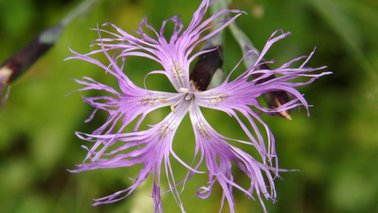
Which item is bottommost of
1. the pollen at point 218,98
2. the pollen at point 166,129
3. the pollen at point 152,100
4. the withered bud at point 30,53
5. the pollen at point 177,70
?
the pollen at point 166,129

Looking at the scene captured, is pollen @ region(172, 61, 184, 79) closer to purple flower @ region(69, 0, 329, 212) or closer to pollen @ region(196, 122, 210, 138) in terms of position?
purple flower @ region(69, 0, 329, 212)

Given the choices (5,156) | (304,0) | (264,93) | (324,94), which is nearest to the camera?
(264,93)

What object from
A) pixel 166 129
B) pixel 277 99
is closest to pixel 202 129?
pixel 166 129

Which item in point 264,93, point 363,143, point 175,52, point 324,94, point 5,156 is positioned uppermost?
point 175,52

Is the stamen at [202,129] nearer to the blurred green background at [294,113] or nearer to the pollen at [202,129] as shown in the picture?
the pollen at [202,129]

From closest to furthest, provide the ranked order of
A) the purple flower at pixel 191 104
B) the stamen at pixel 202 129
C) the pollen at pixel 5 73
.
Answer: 1. the purple flower at pixel 191 104
2. the stamen at pixel 202 129
3. the pollen at pixel 5 73

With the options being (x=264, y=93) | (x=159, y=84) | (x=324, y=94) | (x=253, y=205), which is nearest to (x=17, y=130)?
(x=159, y=84)

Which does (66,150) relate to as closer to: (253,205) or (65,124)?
(65,124)

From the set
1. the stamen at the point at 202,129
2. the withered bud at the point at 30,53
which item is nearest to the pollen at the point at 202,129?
the stamen at the point at 202,129

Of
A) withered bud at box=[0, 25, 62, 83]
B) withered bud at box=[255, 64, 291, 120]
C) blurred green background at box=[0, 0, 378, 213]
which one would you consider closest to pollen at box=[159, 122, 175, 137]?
withered bud at box=[255, 64, 291, 120]

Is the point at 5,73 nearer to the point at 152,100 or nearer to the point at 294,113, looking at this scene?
the point at 152,100
